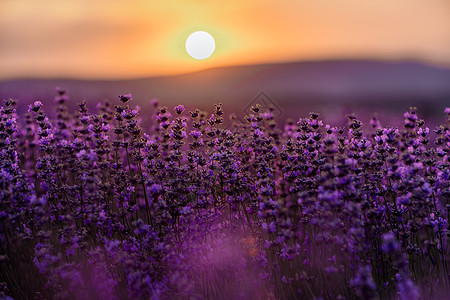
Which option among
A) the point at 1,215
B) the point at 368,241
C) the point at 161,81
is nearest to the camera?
the point at 1,215

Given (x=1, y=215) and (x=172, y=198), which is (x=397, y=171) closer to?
(x=172, y=198)

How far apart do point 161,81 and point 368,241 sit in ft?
291

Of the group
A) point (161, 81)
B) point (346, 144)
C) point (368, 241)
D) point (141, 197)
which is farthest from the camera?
point (161, 81)

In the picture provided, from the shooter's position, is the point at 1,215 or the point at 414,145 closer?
the point at 1,215

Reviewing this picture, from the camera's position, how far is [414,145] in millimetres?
4105

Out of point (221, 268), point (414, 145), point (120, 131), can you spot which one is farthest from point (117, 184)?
point (414, 145)

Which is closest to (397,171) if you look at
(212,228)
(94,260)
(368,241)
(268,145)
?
(368,241)

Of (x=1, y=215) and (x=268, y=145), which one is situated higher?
(x=268, y=145)

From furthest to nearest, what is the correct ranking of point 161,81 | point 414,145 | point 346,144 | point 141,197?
1. point 161,81
2. point 141,197
3. point 346,144
4. point 414,145

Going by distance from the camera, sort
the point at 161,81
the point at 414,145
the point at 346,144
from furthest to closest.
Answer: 1. the point at 161,81
2. the point at 346,144
3. the point at 414,145

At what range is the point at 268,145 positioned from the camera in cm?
434

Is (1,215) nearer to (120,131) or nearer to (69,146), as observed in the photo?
(69,146)

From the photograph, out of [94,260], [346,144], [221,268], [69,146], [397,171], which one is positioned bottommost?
[221,268]

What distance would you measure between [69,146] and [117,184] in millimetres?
684
